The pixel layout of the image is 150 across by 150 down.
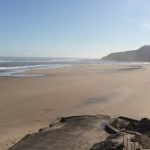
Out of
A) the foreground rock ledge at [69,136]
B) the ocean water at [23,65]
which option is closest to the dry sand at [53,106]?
the foreground rock ledge at [69,136]

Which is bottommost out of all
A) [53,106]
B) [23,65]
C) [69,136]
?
[53,106]

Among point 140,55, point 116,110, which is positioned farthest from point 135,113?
point 140,55

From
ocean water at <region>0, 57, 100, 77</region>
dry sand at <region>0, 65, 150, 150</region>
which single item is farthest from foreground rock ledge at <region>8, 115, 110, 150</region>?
ocean water at <region>0, 57, 100, 77</region>

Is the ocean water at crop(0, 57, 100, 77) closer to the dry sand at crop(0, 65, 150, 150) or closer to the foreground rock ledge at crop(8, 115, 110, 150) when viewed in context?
the dry sand at crop(0, 65, 150, 150)

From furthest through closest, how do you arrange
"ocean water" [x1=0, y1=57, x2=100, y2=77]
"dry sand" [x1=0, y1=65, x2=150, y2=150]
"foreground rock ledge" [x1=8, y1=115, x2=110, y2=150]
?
1. "ocean water" [x1=0, y1=57, x2=100, y2=77]
2. "dry sand" [x1=0, y1=65, x2=150, y2=150]
3. "foreground rock ledge" [x1=8, y1=115, x2=110, y2=150]

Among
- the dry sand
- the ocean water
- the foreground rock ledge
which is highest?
the foreground rock ledge

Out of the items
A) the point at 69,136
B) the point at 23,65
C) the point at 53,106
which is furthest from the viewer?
the point at 23,65

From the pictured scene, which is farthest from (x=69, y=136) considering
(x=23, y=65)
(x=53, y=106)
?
(x=23, y=65)

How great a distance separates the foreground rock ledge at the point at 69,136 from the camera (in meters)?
6.27

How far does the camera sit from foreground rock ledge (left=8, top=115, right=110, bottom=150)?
6.27m

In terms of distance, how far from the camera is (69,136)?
687 cm

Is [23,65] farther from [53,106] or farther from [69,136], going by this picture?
[69,136]

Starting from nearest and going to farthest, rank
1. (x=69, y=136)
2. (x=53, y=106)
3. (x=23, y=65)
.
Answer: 1. (x=69, y=136)
2. (x=53, y=106)
3. (x=23, y=65)

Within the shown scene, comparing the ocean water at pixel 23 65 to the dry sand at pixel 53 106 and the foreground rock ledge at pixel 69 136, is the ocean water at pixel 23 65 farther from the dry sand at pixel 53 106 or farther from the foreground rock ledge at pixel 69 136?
the foreground rock ledge at pixel 69 136
